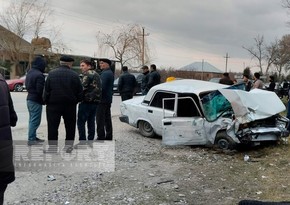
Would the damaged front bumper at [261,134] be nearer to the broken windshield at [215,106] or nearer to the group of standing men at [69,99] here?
the broken windshield at [215,106]

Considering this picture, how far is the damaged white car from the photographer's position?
7562 mm

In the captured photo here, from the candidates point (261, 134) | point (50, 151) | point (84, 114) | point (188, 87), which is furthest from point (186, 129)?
point (50, 151)

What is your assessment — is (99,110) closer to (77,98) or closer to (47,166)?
(77,98)

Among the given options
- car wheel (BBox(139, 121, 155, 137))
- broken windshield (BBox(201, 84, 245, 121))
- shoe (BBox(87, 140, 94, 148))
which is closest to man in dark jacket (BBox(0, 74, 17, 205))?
shoe (BBox(87, 140, 94, 148))

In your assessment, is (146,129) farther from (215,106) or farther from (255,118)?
(255,118)

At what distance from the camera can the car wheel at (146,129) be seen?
9430 millimetres

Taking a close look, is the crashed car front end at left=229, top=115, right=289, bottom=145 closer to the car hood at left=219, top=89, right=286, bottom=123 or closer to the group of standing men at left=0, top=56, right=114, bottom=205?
the car hood at left=219, top=89, right=286, bottom=123

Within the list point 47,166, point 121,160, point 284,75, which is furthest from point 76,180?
point 284,75

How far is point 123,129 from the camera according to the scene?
35.0ft

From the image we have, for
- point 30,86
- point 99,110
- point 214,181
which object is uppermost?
point 30,86

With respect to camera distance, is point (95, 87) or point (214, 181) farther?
point (95, 87)

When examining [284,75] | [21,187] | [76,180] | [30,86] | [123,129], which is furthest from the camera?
[284,75]

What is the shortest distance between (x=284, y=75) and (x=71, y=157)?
2009 inches

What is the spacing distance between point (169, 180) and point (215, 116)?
256 centimetres
